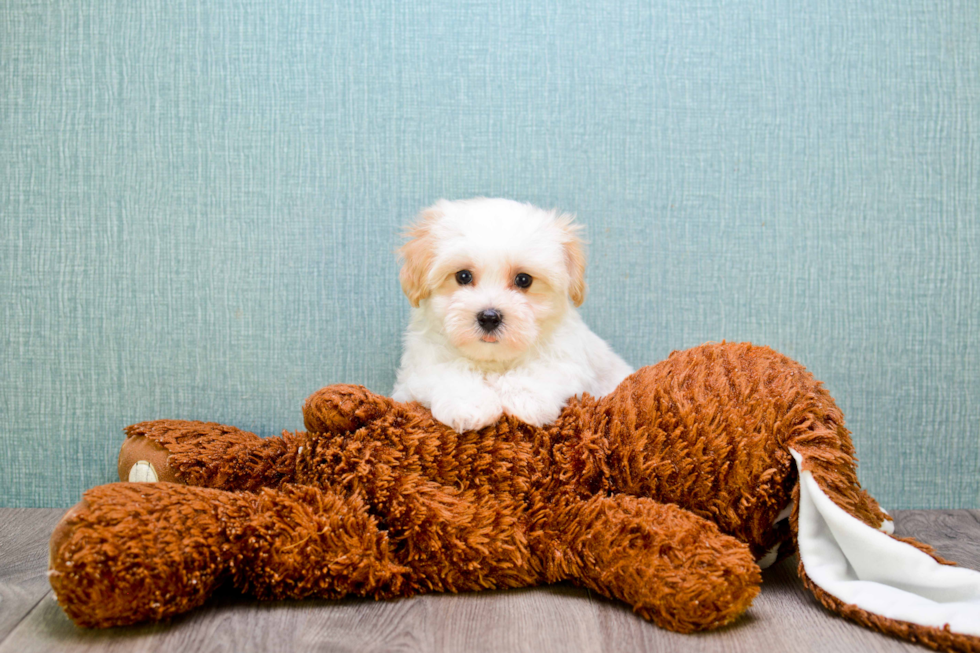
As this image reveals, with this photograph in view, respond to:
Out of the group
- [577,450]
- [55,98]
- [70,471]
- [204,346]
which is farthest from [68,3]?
[577,450]

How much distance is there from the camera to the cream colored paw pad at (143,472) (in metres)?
1.88

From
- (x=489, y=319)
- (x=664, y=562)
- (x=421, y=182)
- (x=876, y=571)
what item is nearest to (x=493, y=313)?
(x=489, y=319)

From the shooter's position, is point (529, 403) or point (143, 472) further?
point (143, 472)

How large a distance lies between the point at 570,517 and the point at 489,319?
1.55 feet

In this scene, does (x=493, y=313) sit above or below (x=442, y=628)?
above

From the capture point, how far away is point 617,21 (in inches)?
87.0

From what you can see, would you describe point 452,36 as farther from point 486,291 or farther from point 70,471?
point 70,471

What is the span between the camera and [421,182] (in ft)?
7.32

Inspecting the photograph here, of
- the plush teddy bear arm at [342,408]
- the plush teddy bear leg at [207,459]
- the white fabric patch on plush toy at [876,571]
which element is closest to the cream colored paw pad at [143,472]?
the plush teddy bear leg at [207,459]

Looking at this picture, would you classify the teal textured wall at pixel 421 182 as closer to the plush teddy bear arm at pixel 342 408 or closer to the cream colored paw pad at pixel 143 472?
the cream colored paw pad at pixel 143 472

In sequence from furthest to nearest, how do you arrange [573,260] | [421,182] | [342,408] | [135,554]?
[421,182]
[573,260]
[342,408]
[135,554]

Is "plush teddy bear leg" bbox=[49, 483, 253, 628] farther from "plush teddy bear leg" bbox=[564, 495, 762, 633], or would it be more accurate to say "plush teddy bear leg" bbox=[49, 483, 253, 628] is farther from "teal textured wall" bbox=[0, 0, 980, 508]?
"teal textured wall" bbox=[0, 0, 980, 508]

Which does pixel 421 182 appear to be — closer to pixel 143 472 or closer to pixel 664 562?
pixel 143 472

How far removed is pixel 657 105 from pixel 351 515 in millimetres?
1550
